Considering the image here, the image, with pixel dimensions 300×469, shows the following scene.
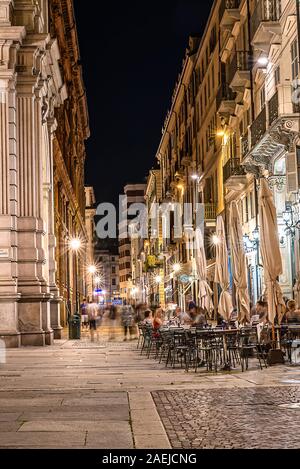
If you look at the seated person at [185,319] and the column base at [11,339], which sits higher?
the seated person at [185,319]

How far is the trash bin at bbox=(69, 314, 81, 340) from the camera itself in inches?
1441

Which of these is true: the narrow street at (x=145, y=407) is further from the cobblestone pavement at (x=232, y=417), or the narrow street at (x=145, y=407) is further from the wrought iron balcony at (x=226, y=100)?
the wrought iron balcony at (x=226, y=100)

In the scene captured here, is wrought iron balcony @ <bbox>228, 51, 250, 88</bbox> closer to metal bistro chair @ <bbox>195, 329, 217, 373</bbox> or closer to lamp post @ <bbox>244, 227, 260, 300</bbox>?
Result: lamp post @ <bbox>244, 227, 260, 300</bbox>

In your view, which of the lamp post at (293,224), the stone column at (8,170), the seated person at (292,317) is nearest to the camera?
the seated person at (292,317)

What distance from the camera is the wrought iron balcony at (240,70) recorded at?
39469mm

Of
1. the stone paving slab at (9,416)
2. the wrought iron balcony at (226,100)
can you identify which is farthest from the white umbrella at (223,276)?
the wrought iron balcony at (226,100)

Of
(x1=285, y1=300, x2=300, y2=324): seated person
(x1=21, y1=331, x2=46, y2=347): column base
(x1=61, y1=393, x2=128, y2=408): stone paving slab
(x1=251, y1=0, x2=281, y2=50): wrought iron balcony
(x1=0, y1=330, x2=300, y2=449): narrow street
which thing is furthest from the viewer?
(x1=251, y1=0, x2=281, y2=50): wrought iron balcony

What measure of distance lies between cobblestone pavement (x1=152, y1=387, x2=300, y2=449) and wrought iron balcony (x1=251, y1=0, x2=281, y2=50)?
20.0m

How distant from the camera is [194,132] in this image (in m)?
65.6

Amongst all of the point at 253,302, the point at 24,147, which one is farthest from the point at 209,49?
the point at 24,147

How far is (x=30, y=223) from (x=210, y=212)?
2670 cm

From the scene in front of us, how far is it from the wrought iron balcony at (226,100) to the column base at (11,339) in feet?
69.2

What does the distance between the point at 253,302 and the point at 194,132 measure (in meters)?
26.4

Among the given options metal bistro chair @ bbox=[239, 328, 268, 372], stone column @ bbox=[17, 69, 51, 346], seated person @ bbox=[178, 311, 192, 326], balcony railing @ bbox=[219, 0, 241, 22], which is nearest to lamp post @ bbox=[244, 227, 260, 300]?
seated person @ bbox=[178, 311, 192, 326]
